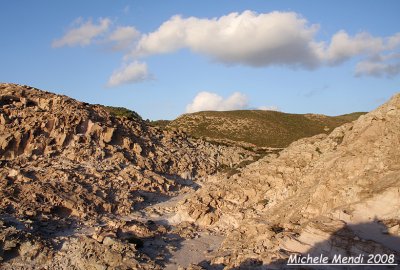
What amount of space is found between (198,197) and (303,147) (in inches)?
327

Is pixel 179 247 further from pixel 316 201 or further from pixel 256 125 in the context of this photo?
pixel 256 125

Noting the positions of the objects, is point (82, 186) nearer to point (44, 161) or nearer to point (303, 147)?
point (44, 161)

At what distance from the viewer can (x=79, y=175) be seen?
28609 millimetres

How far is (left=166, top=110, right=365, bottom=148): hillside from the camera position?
70.1 meters

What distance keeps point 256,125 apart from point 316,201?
193 ft

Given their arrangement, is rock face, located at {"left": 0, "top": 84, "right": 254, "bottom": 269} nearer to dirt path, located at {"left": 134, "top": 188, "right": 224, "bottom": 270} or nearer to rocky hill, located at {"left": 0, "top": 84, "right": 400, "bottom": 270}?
rocky hill, located at {"left": 0, "top": 84, "right": 400, "bottom": 270}

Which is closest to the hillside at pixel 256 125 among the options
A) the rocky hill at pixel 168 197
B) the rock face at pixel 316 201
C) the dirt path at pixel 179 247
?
the rocky hill at pixel 168 197

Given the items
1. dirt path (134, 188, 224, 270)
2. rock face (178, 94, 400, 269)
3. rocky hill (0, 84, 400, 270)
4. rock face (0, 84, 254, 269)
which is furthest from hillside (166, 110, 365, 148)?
dirt path (134, 188, 224, 270)

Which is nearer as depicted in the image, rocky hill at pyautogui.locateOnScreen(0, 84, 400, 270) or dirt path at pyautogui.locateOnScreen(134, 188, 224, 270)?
rocky hill at pyautogui.locateOnScreen(0, 84, 400, 270)

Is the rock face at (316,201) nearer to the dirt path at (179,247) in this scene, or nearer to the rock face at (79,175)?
the dirt path at (179,247)

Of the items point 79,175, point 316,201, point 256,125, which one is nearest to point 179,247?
point 316,201

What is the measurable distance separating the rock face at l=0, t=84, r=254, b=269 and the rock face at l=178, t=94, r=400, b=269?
16.7 ft

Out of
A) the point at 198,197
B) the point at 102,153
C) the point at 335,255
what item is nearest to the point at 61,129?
the point at 102,153

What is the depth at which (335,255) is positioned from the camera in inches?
566
